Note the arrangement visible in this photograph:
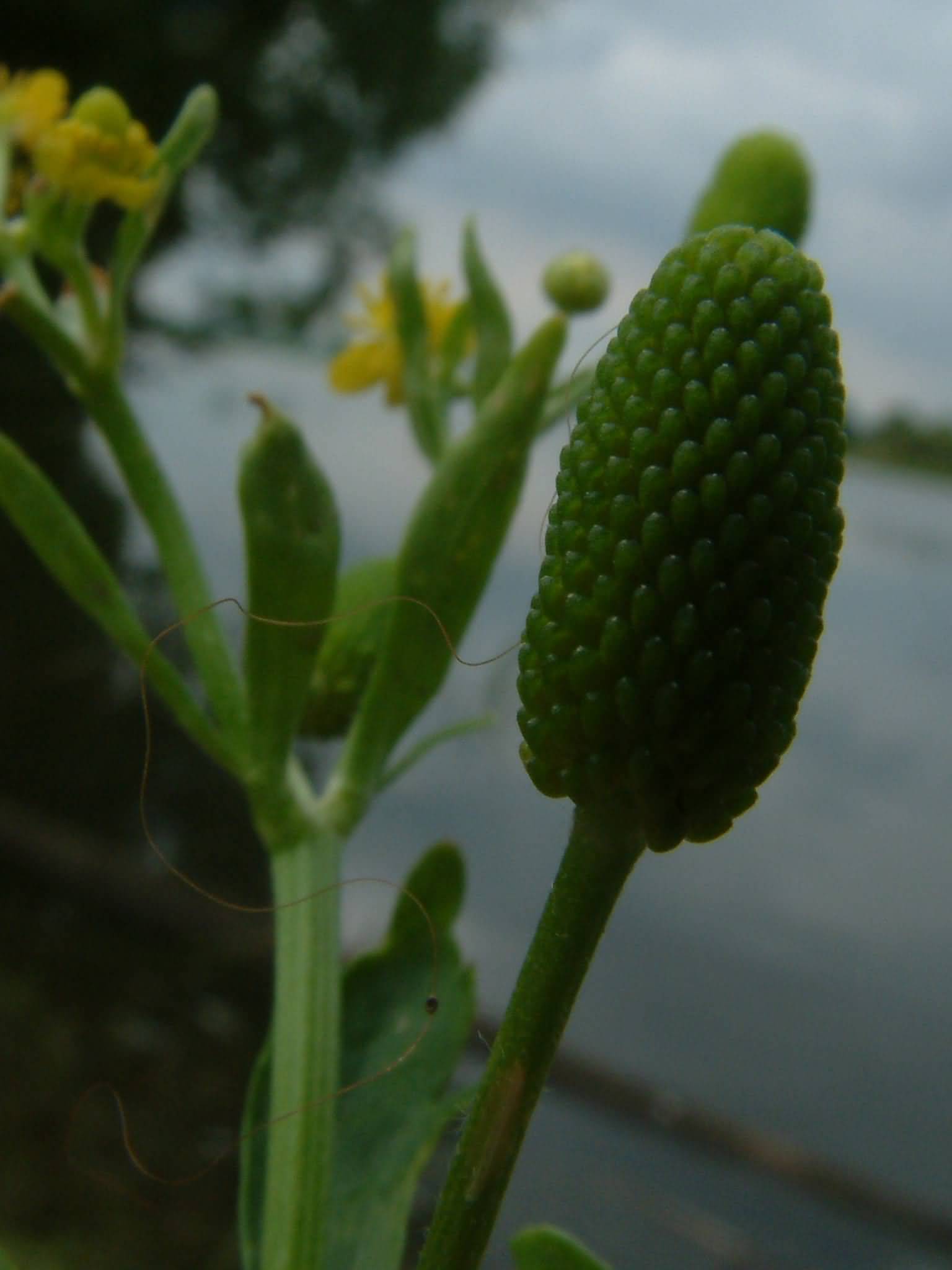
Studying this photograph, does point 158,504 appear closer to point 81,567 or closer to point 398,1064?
point 81,567

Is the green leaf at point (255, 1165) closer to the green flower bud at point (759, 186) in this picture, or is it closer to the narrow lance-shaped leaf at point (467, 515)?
the narrow lance-shaped leaf at point (467, 515)

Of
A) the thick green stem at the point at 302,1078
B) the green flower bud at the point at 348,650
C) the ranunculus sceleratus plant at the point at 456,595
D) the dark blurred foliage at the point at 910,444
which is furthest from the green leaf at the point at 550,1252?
the dark blurred foliage at the point at 910,444

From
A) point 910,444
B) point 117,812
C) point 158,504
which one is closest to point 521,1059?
point 158,504

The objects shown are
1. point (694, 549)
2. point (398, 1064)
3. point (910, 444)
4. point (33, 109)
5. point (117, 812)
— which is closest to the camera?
point (694, 549)

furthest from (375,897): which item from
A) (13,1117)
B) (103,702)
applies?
(103,702)

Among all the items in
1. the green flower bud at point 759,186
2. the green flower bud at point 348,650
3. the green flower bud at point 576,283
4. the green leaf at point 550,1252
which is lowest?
the green flower bud at point 348,650

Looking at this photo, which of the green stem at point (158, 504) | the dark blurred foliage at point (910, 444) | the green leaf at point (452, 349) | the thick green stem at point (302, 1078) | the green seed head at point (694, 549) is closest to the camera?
the green seed head at point (694, 549)
